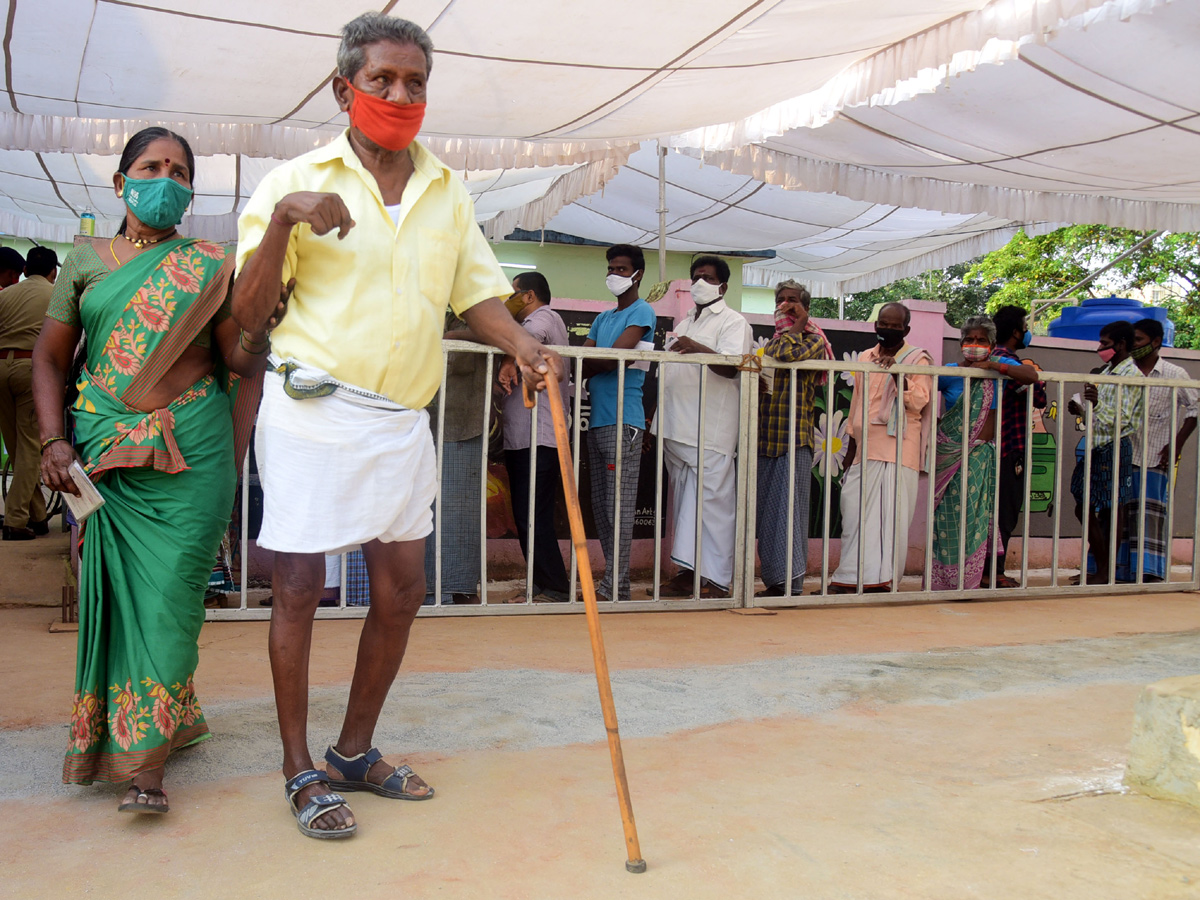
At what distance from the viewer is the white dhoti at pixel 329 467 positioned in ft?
7.56

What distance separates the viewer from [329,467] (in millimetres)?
2303

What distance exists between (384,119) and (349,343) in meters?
0.50

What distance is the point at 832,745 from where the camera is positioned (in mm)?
3002

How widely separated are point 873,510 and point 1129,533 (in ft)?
6.97

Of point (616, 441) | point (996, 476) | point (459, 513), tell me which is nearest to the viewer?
point (459, 513)

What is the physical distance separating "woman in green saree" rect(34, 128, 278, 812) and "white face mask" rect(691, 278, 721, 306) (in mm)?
3674

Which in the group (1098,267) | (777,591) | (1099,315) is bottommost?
(777,591)

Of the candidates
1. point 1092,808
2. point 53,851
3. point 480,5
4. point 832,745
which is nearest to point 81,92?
point 480,5

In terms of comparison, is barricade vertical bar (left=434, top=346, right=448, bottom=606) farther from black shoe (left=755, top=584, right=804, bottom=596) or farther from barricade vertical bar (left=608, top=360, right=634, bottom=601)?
black shoe (left=755, top=584, right=804, bottom=596)

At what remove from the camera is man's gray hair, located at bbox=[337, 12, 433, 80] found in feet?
7.41

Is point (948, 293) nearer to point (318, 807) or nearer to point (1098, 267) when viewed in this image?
point (1098, 267)

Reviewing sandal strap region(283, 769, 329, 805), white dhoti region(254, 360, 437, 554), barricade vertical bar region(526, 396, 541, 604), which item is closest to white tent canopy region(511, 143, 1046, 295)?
barricade vertical bar region(526, 396, 541, 604)

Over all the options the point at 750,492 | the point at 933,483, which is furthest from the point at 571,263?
the point at 750,492

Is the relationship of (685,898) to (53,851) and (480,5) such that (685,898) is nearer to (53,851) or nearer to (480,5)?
(53,851)
